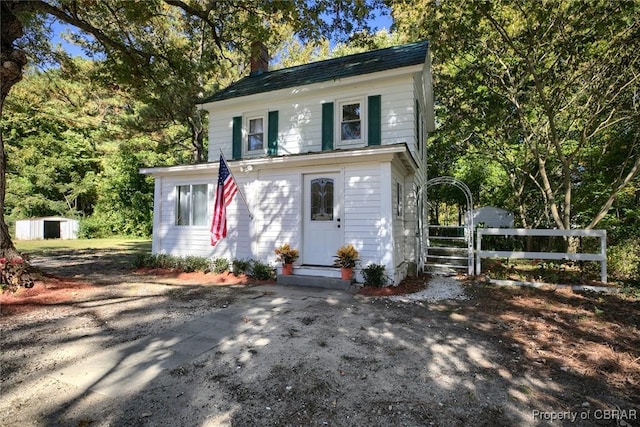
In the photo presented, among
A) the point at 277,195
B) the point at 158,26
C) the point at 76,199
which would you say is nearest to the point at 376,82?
the point at 277,195

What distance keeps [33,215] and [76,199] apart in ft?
8.63

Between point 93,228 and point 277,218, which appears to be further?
point 93,228

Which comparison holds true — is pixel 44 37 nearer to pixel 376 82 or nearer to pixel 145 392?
pixel 376 82

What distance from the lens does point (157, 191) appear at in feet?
32.0

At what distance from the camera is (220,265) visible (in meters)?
8.61

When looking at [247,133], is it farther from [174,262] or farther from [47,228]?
[47,228]

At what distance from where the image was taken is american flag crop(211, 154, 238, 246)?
7793 millimetres

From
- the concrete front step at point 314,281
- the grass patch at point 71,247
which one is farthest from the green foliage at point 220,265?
the grass patch at point 71,247

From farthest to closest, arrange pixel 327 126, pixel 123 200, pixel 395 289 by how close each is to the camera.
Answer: pixel 123 200
pixel 327 126
pixel 395 289

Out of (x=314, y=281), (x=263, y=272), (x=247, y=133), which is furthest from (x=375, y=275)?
(x=247, y=133)

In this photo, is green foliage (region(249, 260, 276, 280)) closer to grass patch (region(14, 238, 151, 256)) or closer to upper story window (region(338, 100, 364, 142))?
upper story window (region(338, 100, 364, 142))

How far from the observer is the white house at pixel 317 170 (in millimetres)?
7359

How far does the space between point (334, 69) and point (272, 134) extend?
8.62ft

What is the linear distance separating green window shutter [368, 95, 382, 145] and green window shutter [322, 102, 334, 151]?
1092 millimetres
